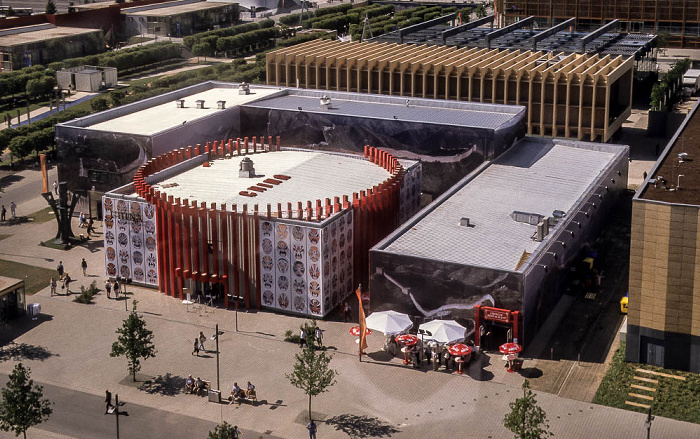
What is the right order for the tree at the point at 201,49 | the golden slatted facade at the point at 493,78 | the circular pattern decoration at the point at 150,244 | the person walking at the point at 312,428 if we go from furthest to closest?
1. the tree at the point at 201,49
2. the golden slatted facade at the point at 493,78
3. the circular pattern decoration at the point at 150,244
4. the person walking at the point at 312,428

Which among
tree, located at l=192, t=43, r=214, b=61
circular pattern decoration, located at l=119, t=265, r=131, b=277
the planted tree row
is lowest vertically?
circular pattern decoration, located at l=119, t=265, r=131, b=277

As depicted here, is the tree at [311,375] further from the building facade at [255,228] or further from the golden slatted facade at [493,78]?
the golden slatted facade at [493,78]

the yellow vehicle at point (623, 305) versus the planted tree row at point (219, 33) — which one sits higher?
the planted tree row at point (219, 33)

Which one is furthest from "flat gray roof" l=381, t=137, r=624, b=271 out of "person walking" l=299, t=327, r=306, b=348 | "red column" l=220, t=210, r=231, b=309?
"red column" l=220, t=210, r=231, b=309

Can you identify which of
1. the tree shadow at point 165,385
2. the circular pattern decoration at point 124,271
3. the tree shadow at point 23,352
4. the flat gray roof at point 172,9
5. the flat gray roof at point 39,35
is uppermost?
the flat gray roof at point 172,9

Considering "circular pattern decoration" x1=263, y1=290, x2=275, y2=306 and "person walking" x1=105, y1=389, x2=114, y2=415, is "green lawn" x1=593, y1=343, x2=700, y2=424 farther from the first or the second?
"person walking" x1=105, y1=389, x2=114, y2=415

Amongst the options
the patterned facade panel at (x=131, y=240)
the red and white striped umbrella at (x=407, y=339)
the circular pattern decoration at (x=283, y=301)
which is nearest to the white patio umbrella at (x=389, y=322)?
the red and white striped umbrella at (x=407, y=339)
